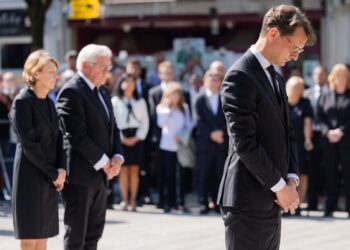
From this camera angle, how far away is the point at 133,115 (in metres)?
13.7

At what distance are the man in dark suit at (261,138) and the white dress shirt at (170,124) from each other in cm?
795

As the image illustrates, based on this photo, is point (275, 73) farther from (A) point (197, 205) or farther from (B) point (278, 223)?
(A) point (197, 205)

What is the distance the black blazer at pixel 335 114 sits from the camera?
43.2 feet

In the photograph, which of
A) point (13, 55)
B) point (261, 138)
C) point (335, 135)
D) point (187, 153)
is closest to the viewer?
point (261, 138)

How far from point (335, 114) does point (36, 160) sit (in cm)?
667

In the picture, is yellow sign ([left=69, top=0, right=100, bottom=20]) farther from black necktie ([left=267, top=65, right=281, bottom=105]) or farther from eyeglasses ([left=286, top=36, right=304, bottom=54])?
eyeglasses ([left=286, top=36, right=304, bottom=54])

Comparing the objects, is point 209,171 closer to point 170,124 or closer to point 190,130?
point 190,130

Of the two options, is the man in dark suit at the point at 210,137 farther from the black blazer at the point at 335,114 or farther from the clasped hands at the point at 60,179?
the clasped hands at the point at 60,179

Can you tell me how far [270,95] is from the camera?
5.72 metres

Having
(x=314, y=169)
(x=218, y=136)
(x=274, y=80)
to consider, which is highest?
(x=274, y=80)

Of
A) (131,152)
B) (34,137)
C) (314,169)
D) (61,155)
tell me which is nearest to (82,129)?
(61,155)

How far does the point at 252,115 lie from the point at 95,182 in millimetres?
2505

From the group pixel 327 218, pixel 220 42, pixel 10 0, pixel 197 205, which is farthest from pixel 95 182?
pixel 10 0

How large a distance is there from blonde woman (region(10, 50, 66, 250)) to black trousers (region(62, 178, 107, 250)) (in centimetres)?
13
